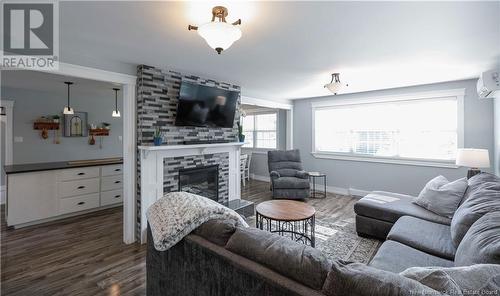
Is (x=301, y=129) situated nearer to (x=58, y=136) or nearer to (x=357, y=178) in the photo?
(x=357, y=178)

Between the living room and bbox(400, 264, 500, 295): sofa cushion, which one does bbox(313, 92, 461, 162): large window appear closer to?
the living room

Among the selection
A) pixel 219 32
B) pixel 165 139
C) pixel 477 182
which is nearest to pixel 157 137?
pixel 165 139

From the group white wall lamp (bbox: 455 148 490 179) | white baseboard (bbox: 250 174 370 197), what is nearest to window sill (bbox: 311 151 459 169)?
white baseboard (bbox: 250 174 370 197)

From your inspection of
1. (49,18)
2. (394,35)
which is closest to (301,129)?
(394,35)

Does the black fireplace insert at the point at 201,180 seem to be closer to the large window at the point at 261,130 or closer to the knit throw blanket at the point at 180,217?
the knit throw blanket at the point at 180,217

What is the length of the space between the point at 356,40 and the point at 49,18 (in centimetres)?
272

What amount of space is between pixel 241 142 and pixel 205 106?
104cm

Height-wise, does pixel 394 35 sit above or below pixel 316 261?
above

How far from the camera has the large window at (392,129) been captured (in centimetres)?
433

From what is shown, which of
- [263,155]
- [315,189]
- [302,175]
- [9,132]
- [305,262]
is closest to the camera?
[305,262]

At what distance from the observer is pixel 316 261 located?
1.05 metres

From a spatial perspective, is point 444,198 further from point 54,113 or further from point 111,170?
point 54,113

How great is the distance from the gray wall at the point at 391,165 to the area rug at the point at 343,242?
176 cm

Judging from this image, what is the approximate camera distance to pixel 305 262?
106 centimetres
